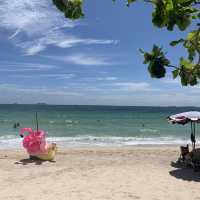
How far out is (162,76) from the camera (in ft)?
12.0

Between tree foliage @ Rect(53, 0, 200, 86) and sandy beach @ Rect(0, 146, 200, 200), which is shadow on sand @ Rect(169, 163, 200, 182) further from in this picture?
tree foliage @ Rect(53, 0, 200, 86)

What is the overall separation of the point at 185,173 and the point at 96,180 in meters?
3.35

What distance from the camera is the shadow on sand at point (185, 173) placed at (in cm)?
1248

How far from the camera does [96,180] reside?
469 inches

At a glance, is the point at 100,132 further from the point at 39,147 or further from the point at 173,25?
the point at 173,25

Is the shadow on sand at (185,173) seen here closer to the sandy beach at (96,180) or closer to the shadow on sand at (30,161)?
the sandy beach at (96,180)

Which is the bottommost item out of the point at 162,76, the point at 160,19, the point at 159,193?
the point at 159,193

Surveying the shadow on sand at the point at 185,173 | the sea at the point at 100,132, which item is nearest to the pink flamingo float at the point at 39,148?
the shadow on sand at the point at 185,173

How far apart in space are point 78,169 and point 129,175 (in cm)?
217

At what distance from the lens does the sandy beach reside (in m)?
10.2

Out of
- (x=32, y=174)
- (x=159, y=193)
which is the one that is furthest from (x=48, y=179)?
(x=159, y=193)

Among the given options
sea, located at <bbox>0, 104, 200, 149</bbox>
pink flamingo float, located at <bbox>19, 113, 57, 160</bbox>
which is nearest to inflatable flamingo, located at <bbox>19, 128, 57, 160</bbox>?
pink flamingo float, located at <bbox>19, 113, 57, 160</bbox>

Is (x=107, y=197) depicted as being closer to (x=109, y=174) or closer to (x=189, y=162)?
(x=109, y=174)

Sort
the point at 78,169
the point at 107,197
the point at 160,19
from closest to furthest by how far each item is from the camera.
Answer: the point at 160,19
the point at 107,197
the point at 78,169
